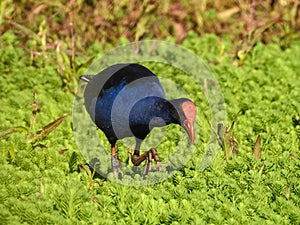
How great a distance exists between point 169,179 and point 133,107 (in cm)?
59

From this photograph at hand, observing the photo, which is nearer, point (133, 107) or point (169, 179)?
point (133, 107)

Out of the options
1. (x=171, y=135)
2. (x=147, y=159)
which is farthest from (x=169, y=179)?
(x=171, y=135)

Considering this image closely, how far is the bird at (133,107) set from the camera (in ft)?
14.1

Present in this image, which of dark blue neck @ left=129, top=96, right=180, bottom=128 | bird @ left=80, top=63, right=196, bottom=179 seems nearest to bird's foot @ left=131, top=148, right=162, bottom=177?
bird @ left=80, top=63, right=196, bottom=179

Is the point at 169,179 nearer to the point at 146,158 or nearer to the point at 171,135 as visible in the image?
the point at 146,158

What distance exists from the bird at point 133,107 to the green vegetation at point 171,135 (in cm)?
33

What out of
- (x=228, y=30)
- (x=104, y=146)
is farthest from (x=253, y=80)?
(x=104, y=146)

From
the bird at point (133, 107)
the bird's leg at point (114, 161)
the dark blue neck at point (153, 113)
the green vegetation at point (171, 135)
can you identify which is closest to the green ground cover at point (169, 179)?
the green vegetation at point (171, 135)

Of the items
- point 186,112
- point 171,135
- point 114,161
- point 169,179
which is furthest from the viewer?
point 171,135

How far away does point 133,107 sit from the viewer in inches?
170

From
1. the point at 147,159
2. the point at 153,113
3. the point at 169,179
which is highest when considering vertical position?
the point at 153,113

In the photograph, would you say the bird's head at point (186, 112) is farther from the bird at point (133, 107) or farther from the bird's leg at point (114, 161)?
the bird's leg at point (114, 161)

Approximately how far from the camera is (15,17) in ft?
23.0

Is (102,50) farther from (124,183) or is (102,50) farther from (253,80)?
(124,183)
